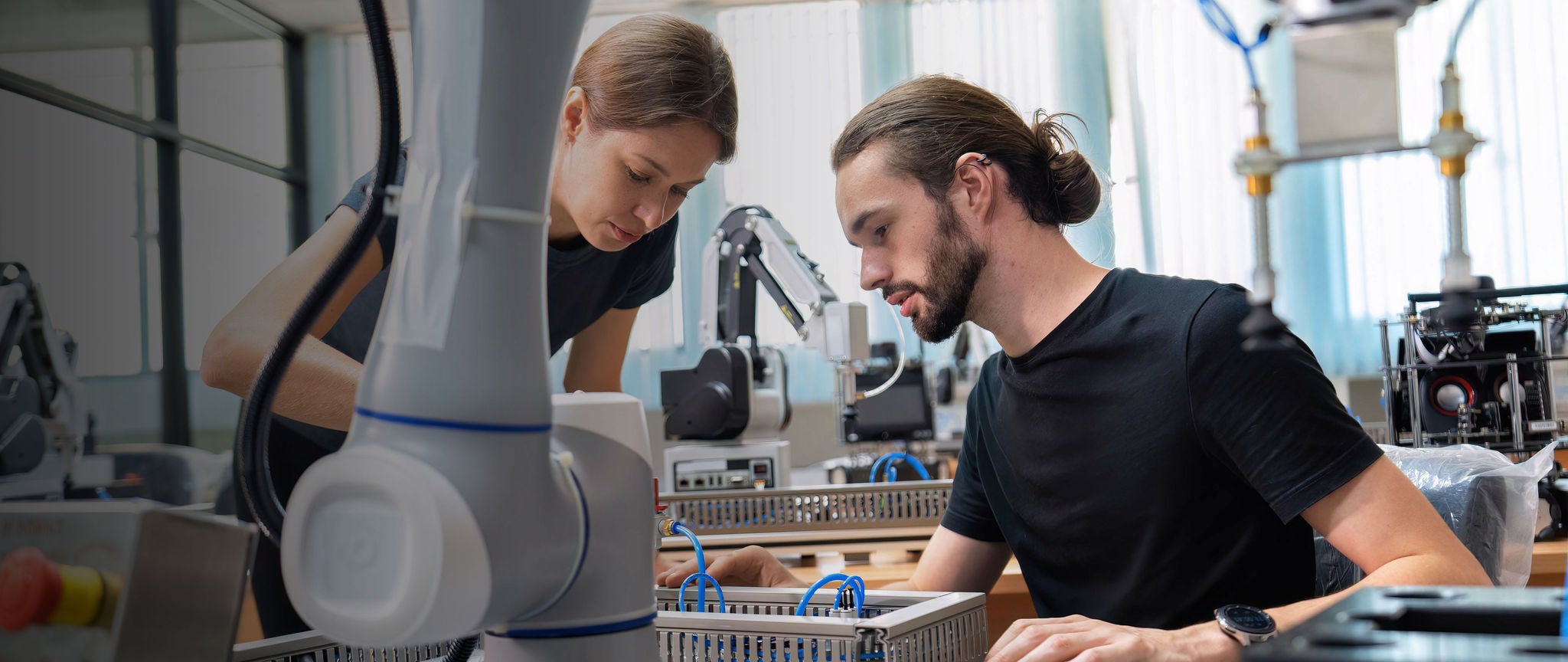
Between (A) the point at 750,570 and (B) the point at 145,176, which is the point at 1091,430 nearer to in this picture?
(A) the point at 750,570

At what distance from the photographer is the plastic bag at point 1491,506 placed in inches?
47.7

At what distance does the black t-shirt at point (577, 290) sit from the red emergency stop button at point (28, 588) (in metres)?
0.71

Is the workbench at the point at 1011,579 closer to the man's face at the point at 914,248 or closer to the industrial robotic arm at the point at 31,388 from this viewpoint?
the man's face at the point at 914,248

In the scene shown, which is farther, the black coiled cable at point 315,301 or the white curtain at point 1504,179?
the white curtain at point 1504,179

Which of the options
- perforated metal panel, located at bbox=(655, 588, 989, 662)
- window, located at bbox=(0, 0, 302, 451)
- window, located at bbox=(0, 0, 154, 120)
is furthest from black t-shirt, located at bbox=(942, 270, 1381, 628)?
window, located at bbox=(0, 0, 154, 120)

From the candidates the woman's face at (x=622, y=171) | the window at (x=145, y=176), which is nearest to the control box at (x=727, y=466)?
the woman's face at (x=622, y=171)

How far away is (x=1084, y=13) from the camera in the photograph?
497 cm

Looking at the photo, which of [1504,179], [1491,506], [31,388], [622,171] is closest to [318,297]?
[622,171]

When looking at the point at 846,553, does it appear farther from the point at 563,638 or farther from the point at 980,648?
the point at 563,638

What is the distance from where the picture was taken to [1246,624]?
3.05ft

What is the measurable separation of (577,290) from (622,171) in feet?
0.83

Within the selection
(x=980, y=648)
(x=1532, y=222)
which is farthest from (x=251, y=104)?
(x=1532, y=222)

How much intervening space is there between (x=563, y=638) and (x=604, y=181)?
79cm

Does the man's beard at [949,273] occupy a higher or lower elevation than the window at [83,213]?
lower
